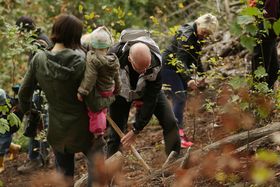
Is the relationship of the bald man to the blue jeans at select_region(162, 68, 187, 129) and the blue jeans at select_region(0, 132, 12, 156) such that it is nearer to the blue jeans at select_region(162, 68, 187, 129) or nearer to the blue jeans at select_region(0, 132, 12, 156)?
the blue jeans at select_region(162, 68, 187, 129)

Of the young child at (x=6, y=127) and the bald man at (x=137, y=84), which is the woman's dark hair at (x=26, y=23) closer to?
the young child at (x=6, y=127)

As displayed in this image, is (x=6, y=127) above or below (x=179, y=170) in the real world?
above

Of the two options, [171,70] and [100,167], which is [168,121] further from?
[100,167]

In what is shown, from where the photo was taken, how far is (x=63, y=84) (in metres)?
4.01

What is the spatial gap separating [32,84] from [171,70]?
2.41 m

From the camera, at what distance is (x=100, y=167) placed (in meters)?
4.27

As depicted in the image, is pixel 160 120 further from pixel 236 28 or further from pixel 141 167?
pixel 236 28

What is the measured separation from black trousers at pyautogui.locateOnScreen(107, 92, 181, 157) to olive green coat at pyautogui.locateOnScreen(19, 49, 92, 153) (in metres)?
0.83

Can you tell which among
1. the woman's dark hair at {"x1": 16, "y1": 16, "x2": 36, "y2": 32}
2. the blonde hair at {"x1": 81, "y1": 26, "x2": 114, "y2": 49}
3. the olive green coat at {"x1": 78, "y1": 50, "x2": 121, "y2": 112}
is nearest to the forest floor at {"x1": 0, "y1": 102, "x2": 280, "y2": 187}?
the olive green coat at {"x1": 78, "y1": 50, "x2": 121, "y2": 112}

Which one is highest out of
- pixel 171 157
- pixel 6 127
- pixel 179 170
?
pixel 6 127

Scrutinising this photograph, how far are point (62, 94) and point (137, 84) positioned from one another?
3.13 ft

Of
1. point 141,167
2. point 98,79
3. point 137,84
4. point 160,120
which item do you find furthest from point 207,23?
point 98,79

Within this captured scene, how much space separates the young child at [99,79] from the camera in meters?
4.00

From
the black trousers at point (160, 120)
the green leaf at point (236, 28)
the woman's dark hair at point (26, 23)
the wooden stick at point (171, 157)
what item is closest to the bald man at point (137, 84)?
the black trousers at point (160, 120)
